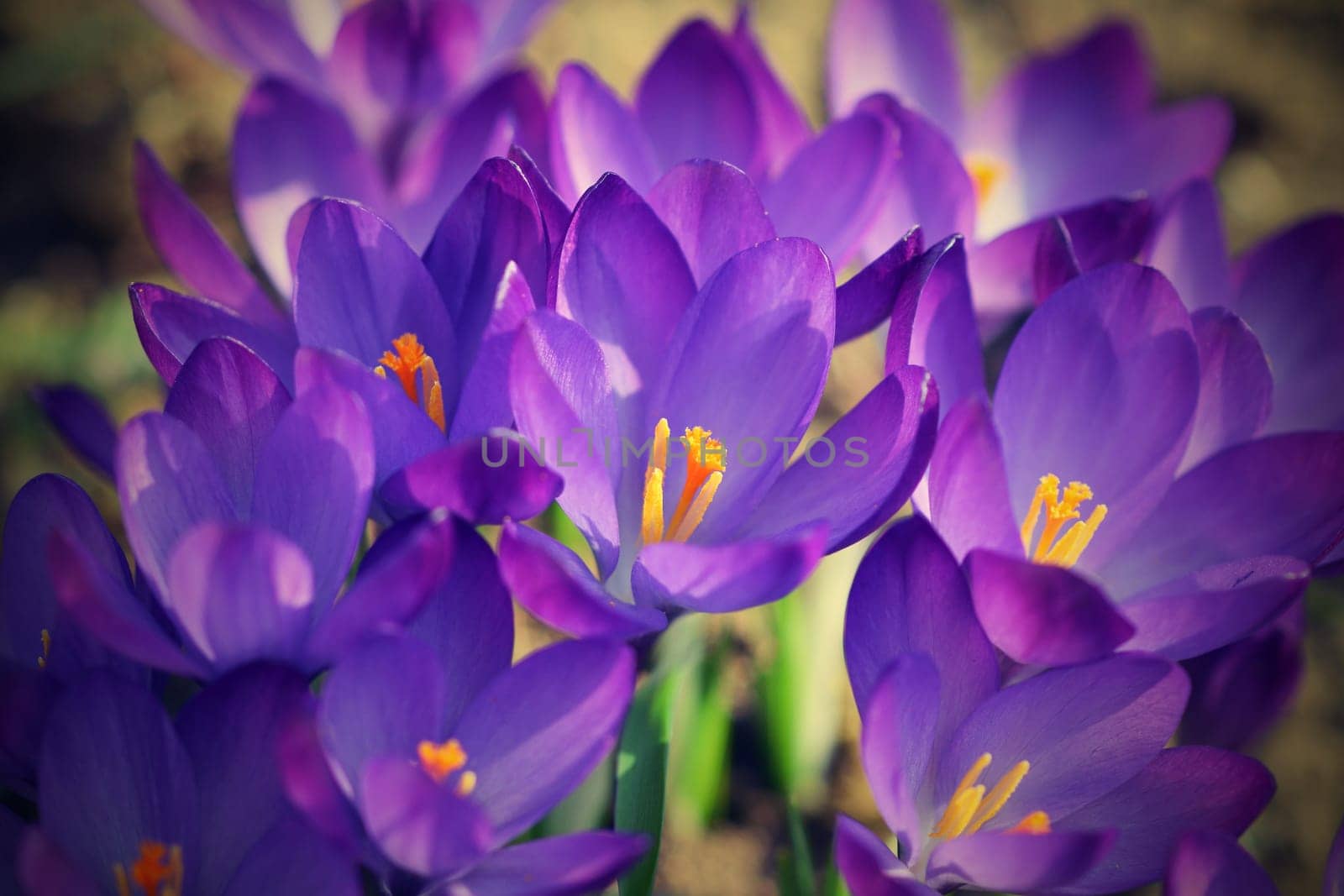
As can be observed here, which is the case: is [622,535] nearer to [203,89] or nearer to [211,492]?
[211,492]

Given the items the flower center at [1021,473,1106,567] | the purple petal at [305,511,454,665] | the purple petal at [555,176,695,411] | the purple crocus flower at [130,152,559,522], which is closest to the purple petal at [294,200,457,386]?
the purple crocus flower at [130,152,559,522]

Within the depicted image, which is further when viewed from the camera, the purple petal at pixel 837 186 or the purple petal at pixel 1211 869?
the purple petal at pixel 837 186

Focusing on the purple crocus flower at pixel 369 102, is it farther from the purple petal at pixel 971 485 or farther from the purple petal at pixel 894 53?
the purple petal at pixel 971 485

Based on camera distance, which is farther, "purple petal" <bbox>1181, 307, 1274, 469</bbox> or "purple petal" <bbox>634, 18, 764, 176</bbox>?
"purple petal" <bbox>634, 18, 764, 176</bbox>

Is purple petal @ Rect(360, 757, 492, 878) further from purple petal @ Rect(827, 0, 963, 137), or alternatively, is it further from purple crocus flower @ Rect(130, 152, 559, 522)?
purple petal @ Rect(827, 0, 963, 137)

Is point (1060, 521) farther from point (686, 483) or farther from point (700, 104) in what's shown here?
point (700, 104)

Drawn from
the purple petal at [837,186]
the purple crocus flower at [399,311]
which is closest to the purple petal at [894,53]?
the purple petal at [837,186]

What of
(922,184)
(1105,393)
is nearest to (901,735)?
(1105,393)
